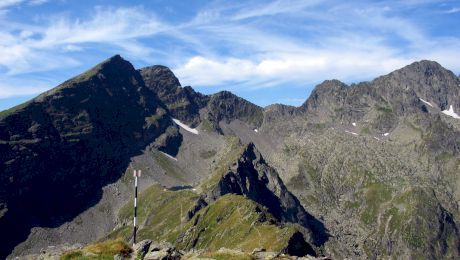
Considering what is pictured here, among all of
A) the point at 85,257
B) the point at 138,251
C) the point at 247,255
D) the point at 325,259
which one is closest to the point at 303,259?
the point at 325,259

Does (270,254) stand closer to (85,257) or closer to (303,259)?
(303,259)

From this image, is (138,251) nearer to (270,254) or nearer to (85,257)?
(85,257)

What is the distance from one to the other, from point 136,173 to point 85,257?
14172 mm

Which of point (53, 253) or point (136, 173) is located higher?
point (136, 173)

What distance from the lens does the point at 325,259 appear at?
54125 mm

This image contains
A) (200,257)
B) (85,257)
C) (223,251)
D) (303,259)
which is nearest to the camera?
(85,257)

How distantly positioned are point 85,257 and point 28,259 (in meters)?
10.5

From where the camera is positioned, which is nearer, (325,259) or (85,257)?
(85,257)

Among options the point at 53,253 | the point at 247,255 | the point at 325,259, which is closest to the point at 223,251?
the point at 247,255

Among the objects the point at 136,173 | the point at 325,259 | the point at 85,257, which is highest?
the point at 136,173

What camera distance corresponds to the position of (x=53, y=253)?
51.3 meters

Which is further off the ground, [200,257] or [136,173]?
[136,173]

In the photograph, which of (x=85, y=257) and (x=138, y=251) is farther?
(x=138, y=251)

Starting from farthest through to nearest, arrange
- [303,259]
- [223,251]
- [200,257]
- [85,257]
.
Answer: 1. [303,259]
2. [223,251]
3. [200,257]
4. [85,257]
